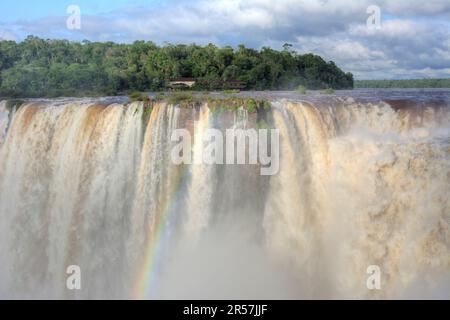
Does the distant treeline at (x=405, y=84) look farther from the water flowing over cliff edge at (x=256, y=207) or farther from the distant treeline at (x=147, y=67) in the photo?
the water flowing over cliff edge at (x=256, y=207)

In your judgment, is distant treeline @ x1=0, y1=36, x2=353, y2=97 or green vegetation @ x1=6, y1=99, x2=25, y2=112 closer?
green vegetation @ x1=6, y1=99, x2=25, y2=112

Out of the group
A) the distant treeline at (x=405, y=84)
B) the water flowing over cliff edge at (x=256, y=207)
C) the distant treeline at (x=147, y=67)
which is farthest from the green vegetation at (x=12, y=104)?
the distant treeline at (x=405, y=84)

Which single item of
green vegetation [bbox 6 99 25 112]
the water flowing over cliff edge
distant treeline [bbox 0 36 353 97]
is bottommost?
the water flowing over cliff edge

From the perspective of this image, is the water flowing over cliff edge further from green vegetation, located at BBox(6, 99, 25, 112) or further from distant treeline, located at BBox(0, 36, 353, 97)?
distant treeline, located at BBox(0, 36, 353, 97)

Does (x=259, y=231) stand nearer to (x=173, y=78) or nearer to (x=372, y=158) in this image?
(x=372, y=158)

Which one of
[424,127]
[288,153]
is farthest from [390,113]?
[288,153]

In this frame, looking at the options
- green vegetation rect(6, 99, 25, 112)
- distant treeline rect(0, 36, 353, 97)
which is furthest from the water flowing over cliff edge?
distant treeline rect(0, 36, 353, 97)
